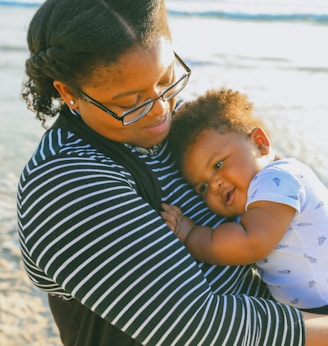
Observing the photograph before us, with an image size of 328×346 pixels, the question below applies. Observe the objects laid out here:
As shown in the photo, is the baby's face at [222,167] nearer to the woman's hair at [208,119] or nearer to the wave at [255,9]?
the woman's hair at [208,119]

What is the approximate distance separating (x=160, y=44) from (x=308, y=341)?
934 millimetres

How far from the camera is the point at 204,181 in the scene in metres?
2.20

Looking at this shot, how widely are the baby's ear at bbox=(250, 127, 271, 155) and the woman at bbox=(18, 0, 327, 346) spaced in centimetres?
43

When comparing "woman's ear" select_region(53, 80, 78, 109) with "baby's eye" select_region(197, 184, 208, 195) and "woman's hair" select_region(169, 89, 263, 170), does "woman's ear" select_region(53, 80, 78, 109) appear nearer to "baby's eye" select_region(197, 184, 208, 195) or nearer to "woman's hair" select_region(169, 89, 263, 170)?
"woman's hair" select_region(169, 89, 263, 170)

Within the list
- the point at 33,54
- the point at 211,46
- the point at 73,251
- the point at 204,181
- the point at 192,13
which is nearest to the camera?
the point at 73,251

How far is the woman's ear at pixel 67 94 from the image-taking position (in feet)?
6.13

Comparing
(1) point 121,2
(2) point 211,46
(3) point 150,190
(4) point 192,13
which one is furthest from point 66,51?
(4) point 192,13

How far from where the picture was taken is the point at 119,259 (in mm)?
1579

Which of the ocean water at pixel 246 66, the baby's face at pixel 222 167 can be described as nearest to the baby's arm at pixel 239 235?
the baby's face at pixel 222 167

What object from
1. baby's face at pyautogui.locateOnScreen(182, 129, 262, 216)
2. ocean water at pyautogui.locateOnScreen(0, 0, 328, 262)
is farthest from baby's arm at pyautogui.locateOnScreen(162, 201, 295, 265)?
ocean water at pyautogui.locateOnScreen(0, 0, 328, 262)

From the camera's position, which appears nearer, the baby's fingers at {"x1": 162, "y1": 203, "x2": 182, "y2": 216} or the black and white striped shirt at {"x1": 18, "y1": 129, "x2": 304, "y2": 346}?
the black and white striped shirt at {"x1": 18, "y1": 129, "x2": 304, "y2": 346}

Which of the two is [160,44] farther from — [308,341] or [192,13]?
[192,13]

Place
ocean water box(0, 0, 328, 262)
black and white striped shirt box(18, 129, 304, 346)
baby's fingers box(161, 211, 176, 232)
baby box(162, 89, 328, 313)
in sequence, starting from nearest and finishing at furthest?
1. black and white striped shirt box(18, 129, 304, 346)
2. baby's fingers box(161, 211, 176, 232)
3. baby box(162, 89, 328, 313)
4. ocean water box(0, 0, 328, 262)

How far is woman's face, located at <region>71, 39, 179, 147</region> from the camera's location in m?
1.74
